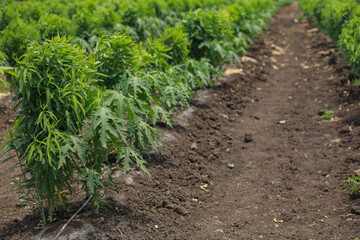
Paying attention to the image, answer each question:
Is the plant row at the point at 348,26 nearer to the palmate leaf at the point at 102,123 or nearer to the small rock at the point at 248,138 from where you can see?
the small rock at the point at 248,138

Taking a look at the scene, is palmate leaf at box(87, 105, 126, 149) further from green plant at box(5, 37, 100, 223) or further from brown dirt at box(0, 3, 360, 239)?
brown dirt at box(0, 3, 360, 239)

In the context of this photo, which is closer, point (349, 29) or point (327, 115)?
point (327, 115)

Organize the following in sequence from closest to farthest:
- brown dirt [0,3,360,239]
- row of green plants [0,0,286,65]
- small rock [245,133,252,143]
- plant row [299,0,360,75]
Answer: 1. brown dirt [0,3,360,239]
2. small rock [245,133,252,143]
3. row of green plants [0,0,286,65]
4. plant row [299,0,360,75]

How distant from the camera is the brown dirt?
13.0 feet

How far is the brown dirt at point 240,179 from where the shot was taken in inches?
156

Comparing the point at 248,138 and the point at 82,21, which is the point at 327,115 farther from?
the point at 82,21

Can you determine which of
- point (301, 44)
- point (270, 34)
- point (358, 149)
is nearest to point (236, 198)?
point (358, 149)

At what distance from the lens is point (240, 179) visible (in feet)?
17.4

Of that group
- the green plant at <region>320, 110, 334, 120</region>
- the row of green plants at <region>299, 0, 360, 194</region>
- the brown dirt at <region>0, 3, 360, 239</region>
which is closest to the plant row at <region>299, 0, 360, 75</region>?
the row of green plants at <region>299, 0, 360, 194</region>

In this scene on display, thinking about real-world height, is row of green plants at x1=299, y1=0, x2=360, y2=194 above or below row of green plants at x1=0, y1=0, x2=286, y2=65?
below

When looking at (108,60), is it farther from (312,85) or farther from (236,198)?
(312,85)

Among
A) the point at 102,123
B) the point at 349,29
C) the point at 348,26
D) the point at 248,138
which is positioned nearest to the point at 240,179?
the point at 248,138

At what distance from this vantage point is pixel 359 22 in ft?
26.2

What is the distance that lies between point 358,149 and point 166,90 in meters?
3.17
